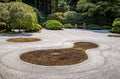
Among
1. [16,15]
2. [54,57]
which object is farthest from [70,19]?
[54,57]

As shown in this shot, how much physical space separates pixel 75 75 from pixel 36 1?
32.7 m

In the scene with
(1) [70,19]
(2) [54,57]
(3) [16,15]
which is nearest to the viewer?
(2) [54,57]

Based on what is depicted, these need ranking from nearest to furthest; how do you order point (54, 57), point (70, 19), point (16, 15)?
point (54, 57) < point (16, 15) < point (70, 19)

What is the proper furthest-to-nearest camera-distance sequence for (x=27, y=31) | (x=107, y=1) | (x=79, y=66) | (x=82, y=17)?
1. (x=82, y=17)
2. (x=107, y=1)
3. (x=27, y=31)
4. (x=79, y=66)

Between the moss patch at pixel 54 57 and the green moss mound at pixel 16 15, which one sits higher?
the green moss mound at pixel 16 15

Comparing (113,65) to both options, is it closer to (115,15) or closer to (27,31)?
(27,31)

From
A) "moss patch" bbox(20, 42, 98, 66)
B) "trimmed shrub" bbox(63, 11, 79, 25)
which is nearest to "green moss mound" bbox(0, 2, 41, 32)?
"moss patch" bbox(20, 42, 98, 66)

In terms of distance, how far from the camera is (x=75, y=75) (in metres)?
8.57

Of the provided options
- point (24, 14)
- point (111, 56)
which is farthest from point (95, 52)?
point (24, 14)

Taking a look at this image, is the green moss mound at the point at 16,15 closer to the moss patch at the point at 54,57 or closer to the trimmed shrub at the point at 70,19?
the moss patch at the point at 54,57

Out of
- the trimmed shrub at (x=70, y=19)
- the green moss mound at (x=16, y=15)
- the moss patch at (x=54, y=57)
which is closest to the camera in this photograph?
the moss patch at (x=54, y=57)

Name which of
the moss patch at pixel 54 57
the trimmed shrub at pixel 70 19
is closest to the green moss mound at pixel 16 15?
the moss patch at pixel 54 57

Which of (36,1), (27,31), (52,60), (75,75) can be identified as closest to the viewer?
(75,75)

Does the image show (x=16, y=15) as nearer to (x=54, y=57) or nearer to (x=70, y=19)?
(x=54, y=57)
